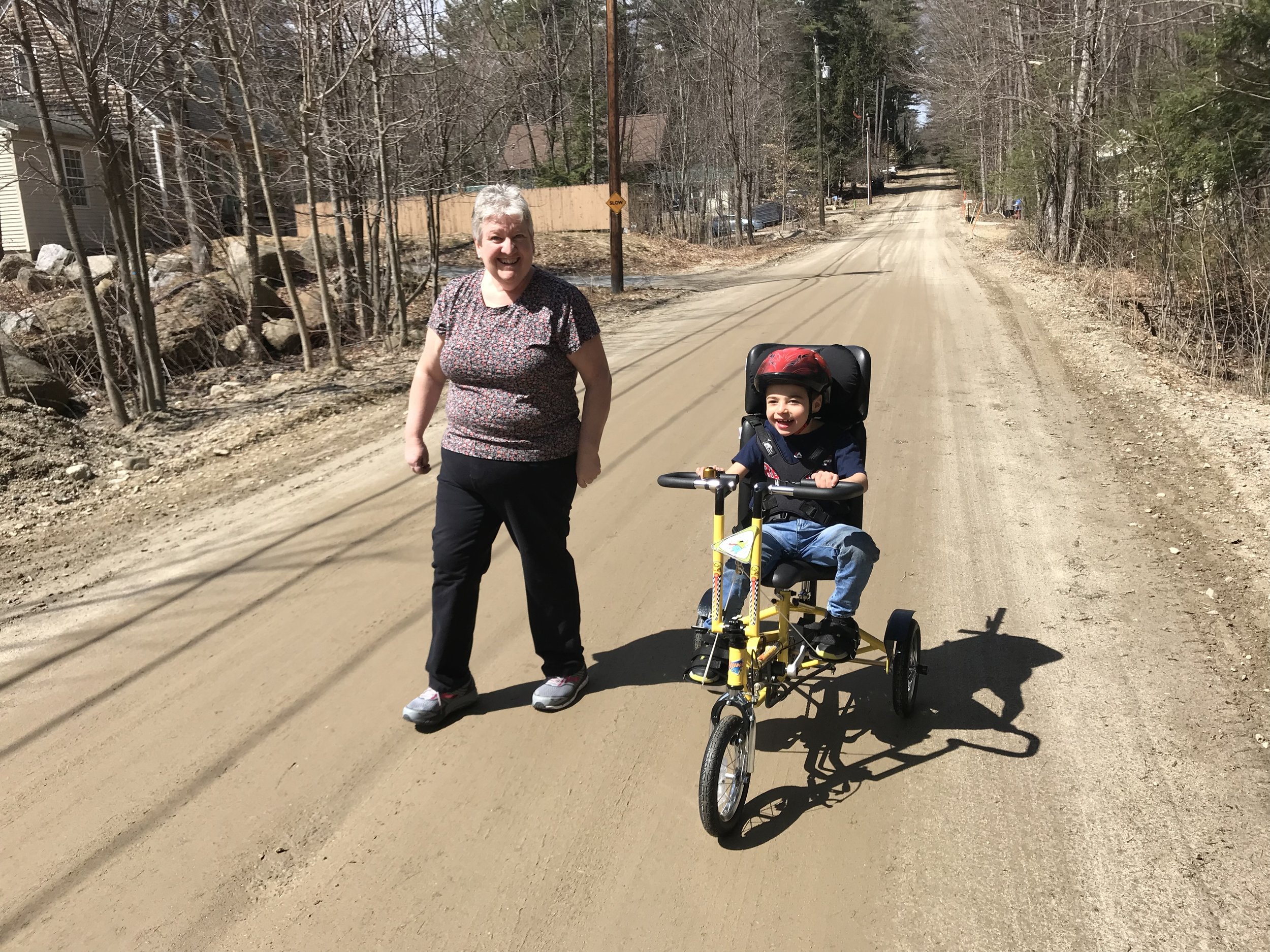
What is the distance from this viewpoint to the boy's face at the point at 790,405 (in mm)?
3605

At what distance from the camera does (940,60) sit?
58.2 m

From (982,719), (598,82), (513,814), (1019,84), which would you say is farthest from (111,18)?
(598,82)

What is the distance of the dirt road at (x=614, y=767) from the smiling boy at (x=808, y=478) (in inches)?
23.6

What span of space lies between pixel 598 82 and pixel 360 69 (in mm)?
38023

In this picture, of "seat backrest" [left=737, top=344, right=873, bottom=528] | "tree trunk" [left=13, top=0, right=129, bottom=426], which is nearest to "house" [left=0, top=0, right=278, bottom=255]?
"tree trunk" [left=13, top=0, right=129, bottom=426]

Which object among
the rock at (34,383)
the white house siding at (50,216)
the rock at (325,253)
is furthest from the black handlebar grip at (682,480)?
the white house siding at (50,216)

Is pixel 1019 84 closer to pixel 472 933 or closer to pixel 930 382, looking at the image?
pixel 930 382

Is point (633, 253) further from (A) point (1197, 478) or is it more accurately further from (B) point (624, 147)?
(A) point (1197, 478)

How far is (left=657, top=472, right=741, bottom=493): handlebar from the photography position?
11.0 feet

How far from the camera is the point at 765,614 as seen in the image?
3480mm

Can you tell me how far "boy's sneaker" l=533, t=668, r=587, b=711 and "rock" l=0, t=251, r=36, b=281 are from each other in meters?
23.0

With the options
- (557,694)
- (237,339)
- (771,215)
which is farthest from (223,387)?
(771,215)

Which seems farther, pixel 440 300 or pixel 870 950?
pixel 440 300

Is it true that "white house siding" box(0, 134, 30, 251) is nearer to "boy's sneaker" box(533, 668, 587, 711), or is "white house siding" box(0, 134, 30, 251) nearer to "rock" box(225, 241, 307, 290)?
"rock" box(225, 241, 307, 290)
